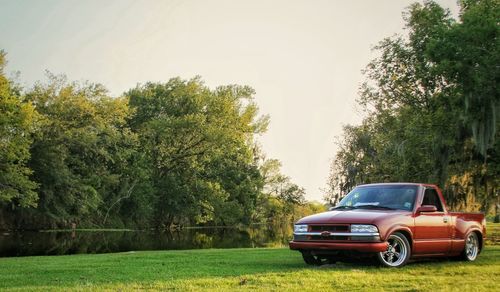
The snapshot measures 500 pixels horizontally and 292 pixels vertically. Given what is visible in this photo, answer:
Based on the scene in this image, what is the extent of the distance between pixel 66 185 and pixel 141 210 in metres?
12.1

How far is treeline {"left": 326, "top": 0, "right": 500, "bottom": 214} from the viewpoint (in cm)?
2352

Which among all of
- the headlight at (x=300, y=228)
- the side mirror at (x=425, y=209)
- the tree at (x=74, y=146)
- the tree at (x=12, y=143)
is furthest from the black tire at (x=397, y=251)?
the tree at (x=74, y=146)

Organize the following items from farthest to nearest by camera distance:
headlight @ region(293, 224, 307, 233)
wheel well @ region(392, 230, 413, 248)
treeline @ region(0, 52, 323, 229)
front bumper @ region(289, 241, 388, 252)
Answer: treeline @ region(0, 52, 323, 229)
headlight @ region(293, 224, 307, 233)
wheel well @ region(392, 230, 413, 248)
front bumper @ region(289, 241, 388, 252)

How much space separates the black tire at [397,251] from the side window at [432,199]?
140cm

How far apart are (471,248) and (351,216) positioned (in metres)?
4.01

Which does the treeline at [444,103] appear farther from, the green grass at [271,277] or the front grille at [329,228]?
the front grille at [329,228]

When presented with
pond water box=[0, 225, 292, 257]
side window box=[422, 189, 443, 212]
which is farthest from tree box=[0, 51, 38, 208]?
side window box=[422, 189, 443, 212]

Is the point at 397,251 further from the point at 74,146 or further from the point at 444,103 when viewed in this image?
the point at 74,146

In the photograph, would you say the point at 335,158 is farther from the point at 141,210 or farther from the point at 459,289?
the point at 459,289

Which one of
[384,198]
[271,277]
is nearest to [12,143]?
[384,198]

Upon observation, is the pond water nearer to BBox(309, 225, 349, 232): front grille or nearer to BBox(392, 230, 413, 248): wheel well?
BBox(309, 225, 349, 232): front grille

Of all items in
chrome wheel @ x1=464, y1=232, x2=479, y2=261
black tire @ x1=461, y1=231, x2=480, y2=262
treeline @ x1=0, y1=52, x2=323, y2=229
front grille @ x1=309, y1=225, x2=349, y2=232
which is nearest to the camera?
front grille @ x1=309, y1=225, x2=349, y2=232

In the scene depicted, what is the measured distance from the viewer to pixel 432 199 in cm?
1365

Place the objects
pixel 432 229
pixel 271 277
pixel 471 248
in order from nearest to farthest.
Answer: pixel 271 277 < pixel 432 229 < pixel 471 248
